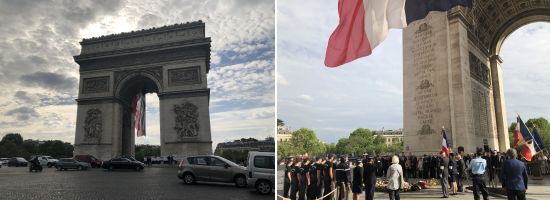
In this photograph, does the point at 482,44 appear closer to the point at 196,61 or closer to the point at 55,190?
the point at 196,61

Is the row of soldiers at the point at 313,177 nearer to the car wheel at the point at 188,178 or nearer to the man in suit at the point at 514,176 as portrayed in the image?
the man in suit at the point at 514,176

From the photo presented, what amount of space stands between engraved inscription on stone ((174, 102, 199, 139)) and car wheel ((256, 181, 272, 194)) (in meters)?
13.7

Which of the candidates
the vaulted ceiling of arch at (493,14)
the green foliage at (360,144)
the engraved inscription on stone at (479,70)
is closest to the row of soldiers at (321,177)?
the engraved inscription on stone at (479,70)

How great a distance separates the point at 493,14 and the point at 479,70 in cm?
307

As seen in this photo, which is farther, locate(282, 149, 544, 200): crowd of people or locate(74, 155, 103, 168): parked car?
locate(74, 155, 103, 168): parked car

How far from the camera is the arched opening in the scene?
2847 cm

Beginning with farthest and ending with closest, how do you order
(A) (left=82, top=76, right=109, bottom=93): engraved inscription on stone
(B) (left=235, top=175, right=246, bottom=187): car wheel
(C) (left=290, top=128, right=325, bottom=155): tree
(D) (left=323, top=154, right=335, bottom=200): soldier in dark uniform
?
(C) (left=290, top=128, right=325, bottom=155): tree → (A) (left=82, top=76, right=109, bottom=93): engraved inscription on stone → (B) (left=235, top=175, right=246, bottom=187): car wheel → (D) (left=323, top=154, right=335, bottom=200): soldier in dark uniform

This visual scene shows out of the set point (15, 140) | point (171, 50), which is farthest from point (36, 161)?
point (171, 50)

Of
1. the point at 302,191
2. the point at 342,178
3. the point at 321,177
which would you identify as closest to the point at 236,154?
the point at 321,177

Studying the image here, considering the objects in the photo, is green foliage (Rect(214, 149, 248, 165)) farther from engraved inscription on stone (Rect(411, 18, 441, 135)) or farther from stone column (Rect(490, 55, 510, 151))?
stone column (Rect(490, 55, 510, 151))

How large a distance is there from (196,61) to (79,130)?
28.3 ft

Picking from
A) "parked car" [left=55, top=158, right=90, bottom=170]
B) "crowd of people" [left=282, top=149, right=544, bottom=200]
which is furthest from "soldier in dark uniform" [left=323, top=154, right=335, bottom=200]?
"parked car" [left=55, top=158, right=90, bottom=170]

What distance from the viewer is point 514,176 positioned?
245 inches

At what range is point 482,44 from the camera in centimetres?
1992
